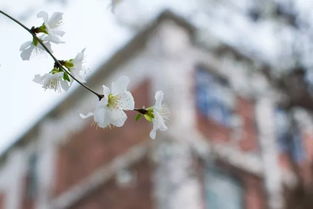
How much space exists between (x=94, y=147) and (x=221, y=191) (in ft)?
9.77

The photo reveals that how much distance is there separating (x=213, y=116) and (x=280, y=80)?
4.60m

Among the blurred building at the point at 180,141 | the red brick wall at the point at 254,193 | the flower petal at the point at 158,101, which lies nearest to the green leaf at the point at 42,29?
the flower petal at the point at 158,101

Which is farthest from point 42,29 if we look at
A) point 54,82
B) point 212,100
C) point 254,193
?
point 254,193

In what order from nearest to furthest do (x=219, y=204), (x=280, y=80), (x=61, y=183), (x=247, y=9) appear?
(x=247, y=9) → (x=280, y=80) → (x=219, y=204) → (x=61, y=183)

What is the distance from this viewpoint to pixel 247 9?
6984 mm

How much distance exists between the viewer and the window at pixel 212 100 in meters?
12.0

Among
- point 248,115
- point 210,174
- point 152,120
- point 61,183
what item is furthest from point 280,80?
point 61,183

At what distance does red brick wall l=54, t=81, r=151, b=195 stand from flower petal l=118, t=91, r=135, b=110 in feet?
32.6

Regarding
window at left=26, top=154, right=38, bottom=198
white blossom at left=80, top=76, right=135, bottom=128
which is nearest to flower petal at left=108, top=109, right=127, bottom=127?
white blossom at left=80, top=76, right=135, bottom=128

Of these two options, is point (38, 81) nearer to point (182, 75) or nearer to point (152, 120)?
point (152, 120)

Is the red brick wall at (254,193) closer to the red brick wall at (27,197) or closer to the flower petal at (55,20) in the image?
the red brick wall at (27,197)

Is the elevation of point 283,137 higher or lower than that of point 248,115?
lower

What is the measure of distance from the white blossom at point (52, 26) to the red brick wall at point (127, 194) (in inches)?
385

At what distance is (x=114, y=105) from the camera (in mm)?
1591
